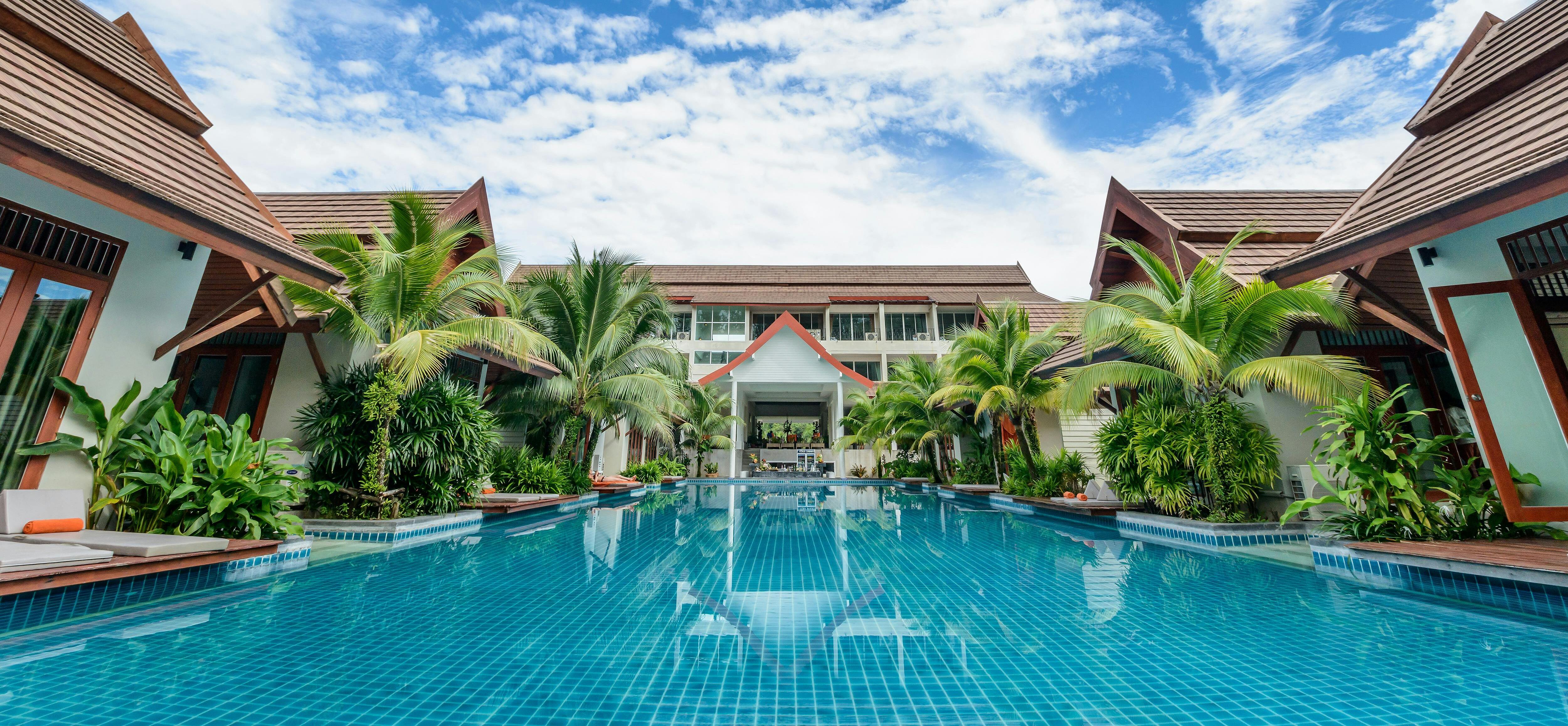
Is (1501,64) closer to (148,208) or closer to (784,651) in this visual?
(784,651)

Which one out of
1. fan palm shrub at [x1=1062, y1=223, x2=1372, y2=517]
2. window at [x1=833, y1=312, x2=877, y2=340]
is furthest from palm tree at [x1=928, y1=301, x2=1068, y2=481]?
window at [x1=833, y1=312, x2=877, y2=340]

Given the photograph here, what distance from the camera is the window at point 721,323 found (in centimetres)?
2922

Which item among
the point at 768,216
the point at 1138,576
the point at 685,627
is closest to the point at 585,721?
the point at 685,627

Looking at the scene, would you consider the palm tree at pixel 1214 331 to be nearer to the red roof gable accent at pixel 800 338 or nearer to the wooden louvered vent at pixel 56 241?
the wooden louvered vent at pixel 56 241

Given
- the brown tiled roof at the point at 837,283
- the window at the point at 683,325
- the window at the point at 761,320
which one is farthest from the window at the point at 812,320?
the window at the point at 683,325

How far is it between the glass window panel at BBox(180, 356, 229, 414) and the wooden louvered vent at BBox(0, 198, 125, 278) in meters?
3.88

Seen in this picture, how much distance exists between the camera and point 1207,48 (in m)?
11.8

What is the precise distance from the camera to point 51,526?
407 centimetres

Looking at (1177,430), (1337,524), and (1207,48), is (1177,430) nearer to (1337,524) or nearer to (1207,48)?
(1337,524)

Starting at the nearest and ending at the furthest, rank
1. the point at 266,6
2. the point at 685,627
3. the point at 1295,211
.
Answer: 1. the point at 685,627
2. the point at 266,6
3. the point at 1295,211

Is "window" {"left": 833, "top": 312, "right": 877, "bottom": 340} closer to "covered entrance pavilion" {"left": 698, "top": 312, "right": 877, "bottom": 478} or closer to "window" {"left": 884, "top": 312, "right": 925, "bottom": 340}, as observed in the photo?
"window" {"left": 884, "top": 312, "right": 925, "bottom": 340}

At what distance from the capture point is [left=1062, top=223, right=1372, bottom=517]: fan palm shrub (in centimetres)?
575

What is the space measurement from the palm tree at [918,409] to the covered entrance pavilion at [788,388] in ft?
15.3

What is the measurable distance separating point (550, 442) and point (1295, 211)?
14.9 meters
